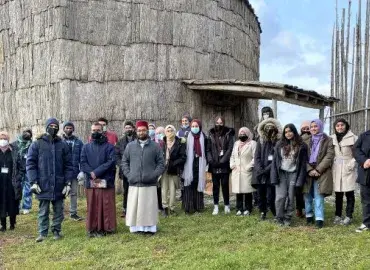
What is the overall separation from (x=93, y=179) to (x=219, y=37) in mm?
7661

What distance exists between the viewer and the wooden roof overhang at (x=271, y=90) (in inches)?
441

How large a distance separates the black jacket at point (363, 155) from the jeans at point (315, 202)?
0.73 m

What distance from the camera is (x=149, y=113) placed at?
41.6 feet

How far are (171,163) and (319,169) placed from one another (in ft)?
8.89

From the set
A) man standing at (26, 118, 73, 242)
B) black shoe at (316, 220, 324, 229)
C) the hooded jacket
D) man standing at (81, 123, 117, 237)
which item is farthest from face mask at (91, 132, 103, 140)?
black shoe at (316, 220, 324, 229)

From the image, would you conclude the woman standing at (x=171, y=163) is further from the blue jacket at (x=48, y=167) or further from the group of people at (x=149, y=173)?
the blue jacket at (x=48, y=167)

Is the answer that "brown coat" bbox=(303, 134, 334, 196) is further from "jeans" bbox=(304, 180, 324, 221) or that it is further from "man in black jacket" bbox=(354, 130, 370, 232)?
"man in black jacket" bbox=(354, 130, 370, 232)

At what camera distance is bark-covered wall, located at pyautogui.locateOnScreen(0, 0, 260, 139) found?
40.2 feet

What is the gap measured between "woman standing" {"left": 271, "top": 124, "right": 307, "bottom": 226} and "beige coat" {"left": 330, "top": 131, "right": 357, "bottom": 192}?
518 mm

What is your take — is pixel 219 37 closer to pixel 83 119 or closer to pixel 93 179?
pixel 83 119

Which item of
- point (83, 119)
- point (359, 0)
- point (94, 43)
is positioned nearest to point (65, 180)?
point (83, 119)

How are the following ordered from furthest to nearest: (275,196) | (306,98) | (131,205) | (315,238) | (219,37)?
(219,37) → (306,98) → (275,196) → (131,205) → (315,238)

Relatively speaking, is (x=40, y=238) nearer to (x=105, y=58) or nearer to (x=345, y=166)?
(x=345, y=166)

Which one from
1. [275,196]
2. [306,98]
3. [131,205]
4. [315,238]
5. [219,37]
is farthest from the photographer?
[219,37]
